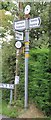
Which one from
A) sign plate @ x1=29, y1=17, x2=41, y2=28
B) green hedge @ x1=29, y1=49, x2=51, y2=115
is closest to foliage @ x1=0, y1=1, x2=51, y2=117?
green hedge @ x1=29, y1=49, x2=51, y2=115

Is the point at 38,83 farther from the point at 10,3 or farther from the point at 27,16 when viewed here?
the point at 10,3

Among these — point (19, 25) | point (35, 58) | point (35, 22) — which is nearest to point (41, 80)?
point (35, 58)

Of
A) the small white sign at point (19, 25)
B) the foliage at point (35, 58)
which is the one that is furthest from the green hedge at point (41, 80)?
the small white sign at point (19, 25)

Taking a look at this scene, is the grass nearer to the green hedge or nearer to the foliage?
the foliage

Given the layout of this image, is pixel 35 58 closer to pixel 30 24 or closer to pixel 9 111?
pixel 30 24

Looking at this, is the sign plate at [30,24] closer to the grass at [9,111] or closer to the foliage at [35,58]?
the foliage at [35,58]

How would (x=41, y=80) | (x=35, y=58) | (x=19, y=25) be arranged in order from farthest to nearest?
(x=19, y=25)
(x=35, y=58)
(x=41, y=80)

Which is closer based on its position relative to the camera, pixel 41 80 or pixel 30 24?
pixel 41 80

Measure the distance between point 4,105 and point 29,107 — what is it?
1010 millimetres

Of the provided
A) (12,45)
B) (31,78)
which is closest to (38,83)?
(31,78)

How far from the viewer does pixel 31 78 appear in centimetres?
661

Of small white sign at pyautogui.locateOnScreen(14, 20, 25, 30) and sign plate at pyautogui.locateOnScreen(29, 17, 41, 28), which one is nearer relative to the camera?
sign plate at pyautogui.locateOnScreen(29, 17, 41, 28)

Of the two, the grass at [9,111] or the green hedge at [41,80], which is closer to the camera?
the green hedge at [41,80]

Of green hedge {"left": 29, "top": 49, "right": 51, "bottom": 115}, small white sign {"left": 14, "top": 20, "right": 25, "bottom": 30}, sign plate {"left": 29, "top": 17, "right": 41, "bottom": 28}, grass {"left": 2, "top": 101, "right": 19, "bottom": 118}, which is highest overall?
sign plate {"left": 29, "top": 17, "right": 41, "bottom": 28}
